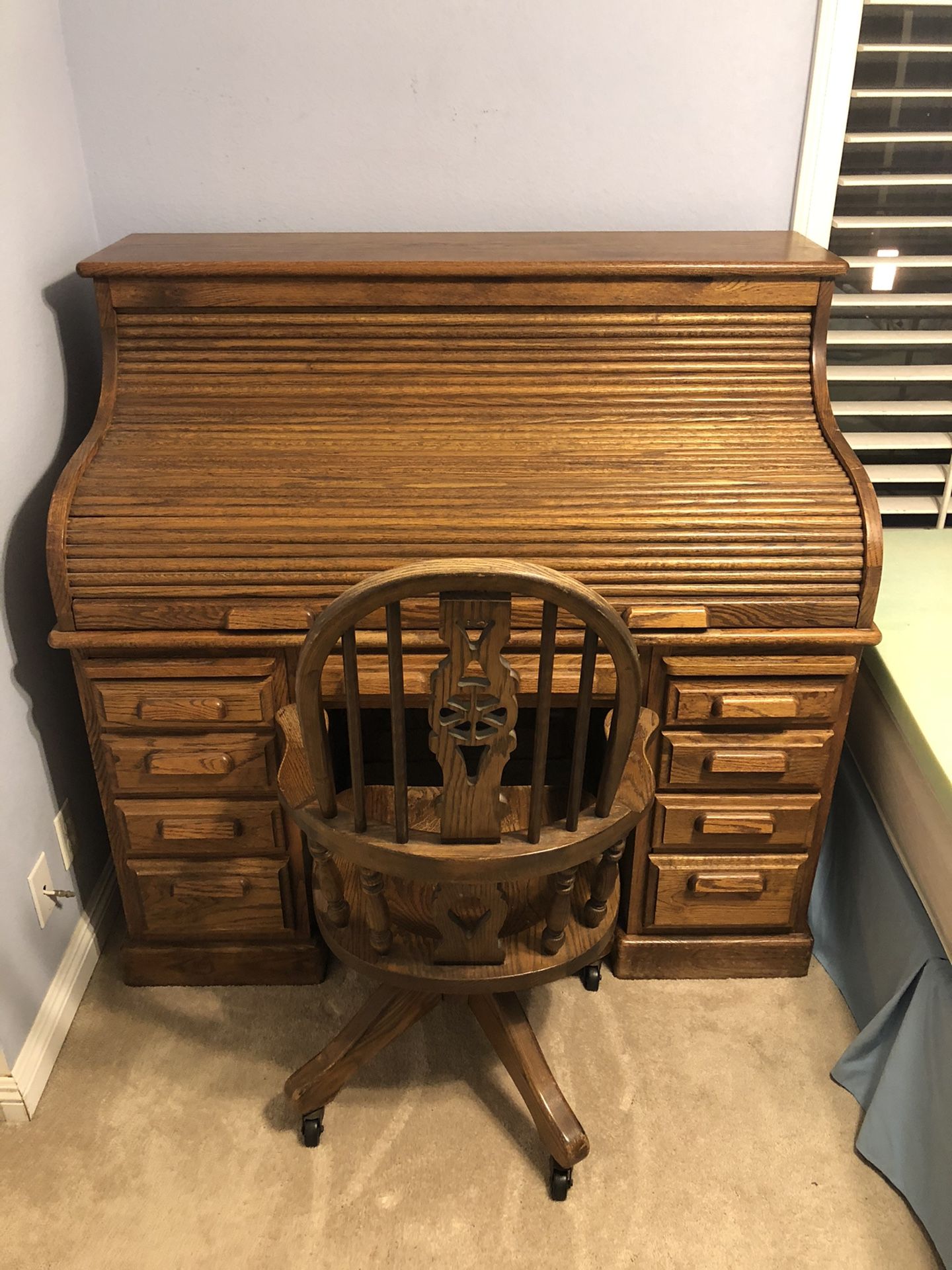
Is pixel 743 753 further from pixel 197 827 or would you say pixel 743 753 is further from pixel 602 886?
pixel 197 827

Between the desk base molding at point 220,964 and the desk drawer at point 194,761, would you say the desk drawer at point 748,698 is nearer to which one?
the desk drawer at point 194,761

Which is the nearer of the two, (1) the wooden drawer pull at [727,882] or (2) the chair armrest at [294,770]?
(2) the chair armrest at [294,770]

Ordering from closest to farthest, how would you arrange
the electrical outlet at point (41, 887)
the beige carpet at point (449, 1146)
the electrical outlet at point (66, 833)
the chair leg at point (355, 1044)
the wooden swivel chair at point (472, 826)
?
1. the wooden swivel chair at point (472, 826)
2. the beige carpet at point (449, 1146)
3. the chair leg at point (355, 1044)
4. the electrical outlet at point (41, 887)
5. the electrical outlet at point (66, 833)

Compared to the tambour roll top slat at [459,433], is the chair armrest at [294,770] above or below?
below

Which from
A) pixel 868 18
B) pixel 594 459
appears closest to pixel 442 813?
pixel 594 459

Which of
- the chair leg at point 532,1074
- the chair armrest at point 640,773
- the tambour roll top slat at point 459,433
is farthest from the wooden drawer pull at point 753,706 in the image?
the chair leg at point 532,1074

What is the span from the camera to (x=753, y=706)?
1596mm

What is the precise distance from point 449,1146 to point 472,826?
74cm

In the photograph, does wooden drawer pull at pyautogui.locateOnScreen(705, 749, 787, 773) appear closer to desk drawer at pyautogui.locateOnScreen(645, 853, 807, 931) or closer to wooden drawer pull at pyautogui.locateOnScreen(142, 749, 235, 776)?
desk drawer at pyautogui.locateOnScreen(645, 853, 807, 931)

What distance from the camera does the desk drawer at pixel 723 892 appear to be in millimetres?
1768

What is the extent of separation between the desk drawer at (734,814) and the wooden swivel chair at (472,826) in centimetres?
30

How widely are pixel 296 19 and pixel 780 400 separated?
1.12 m

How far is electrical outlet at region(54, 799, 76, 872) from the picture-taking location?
1.80 meters

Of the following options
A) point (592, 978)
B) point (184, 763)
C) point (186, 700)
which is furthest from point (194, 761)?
point (592, 978)
